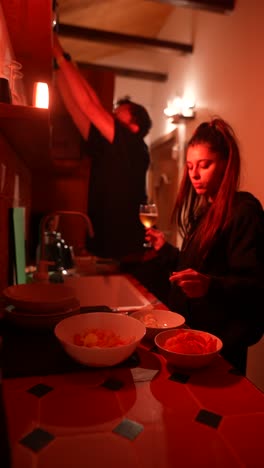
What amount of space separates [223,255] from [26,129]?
765mm

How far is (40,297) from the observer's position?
3.54 ft

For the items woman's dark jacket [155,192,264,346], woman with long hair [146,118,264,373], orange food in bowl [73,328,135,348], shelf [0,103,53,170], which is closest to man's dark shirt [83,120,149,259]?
shelf [0,103,53,170]

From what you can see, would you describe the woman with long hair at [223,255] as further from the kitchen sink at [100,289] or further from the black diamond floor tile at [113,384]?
the kitchen sink at [100,289]

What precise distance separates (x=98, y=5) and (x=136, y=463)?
3617 millimetres

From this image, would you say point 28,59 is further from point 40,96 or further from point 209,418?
point 209,418

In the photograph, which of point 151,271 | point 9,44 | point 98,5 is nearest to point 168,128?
point 98,5

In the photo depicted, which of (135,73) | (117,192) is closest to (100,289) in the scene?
(117,192)

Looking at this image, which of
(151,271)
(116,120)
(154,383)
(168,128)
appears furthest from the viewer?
(168,128)

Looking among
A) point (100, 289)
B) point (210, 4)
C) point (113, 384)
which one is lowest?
point (100, 289)

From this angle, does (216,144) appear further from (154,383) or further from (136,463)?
(136,463)

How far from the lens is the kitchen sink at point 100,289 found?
6.01ft

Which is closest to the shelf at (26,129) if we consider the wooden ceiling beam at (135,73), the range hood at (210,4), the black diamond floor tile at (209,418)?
the black diamond floor tile at (209,418)

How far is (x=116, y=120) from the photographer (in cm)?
235

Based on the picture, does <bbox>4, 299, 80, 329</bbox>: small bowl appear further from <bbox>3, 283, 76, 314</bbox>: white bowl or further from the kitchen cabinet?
the kitchen cabinet
